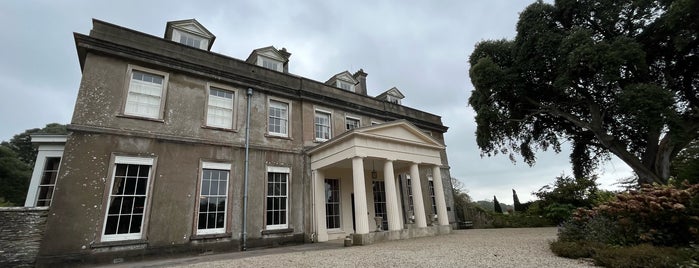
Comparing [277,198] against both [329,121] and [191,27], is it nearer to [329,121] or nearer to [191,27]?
[329,121]

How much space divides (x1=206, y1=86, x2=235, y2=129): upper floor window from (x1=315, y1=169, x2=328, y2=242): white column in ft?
13.2

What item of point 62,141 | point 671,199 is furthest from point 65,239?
point 671,199

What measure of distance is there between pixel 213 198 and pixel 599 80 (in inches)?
659

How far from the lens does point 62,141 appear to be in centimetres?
909

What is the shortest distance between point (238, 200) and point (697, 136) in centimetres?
1986

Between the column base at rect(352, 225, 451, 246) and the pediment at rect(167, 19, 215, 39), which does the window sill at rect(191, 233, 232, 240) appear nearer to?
the column base at rect(352, 225, 451, 246)

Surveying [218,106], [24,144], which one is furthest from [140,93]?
[24,144]

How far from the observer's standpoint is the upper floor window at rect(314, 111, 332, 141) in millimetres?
13523

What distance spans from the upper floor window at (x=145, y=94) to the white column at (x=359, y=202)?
271 inches

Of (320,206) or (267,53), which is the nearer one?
(320,206)

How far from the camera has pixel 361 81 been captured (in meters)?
18.7

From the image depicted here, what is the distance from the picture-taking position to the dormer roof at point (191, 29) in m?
11.5

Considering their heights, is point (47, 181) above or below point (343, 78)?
below

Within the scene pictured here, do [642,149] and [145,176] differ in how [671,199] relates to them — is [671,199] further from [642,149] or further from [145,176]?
[642,149]
